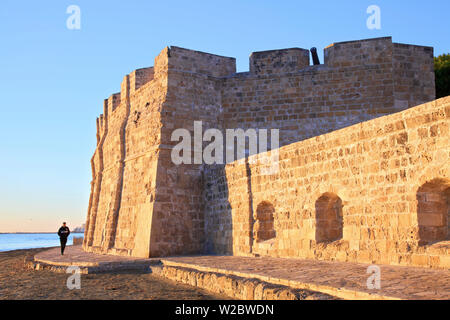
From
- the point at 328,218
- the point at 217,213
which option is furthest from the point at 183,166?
the point at 328,218

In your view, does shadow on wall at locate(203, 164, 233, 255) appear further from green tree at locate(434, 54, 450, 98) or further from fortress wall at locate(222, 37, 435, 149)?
green tree at locate(434, 54, 450, 98)

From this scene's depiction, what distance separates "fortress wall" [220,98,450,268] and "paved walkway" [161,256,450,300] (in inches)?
20.0

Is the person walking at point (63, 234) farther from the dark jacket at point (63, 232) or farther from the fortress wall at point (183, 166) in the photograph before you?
the fortress wall at point (183, 166)

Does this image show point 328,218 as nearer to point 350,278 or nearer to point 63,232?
point 350,278

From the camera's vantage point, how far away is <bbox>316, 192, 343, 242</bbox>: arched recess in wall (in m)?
7.89

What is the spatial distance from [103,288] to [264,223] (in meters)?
3.99

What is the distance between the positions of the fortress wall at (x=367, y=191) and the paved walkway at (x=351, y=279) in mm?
508

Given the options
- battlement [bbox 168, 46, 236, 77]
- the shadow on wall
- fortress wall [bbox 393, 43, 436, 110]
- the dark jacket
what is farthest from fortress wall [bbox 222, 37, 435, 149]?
the dark jacket

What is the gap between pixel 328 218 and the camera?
7.94 m

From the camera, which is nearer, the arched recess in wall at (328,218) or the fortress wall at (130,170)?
the arched recess in wall at (328,218)

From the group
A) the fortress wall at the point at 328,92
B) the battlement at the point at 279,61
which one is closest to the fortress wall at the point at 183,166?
the fortress wall at the point at 328,92

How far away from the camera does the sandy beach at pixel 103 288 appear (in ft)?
20.2

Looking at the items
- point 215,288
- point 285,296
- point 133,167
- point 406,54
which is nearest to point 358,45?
point 406,54

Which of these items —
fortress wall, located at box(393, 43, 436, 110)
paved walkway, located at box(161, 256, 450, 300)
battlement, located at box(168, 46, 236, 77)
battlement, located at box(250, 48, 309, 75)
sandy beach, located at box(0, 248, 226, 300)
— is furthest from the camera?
battlement, located at box(250, 48, 309, 75)
